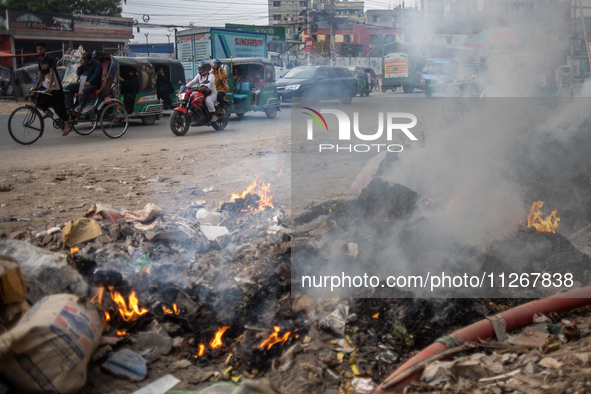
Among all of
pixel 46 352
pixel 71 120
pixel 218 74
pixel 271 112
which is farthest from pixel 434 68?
pixel 46 352

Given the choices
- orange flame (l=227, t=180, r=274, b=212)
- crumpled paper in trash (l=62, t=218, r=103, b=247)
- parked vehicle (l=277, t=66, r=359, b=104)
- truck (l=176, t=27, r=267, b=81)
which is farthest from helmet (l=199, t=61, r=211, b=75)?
crumpled paper in trash (l=62, t=218, r=103, b=247)

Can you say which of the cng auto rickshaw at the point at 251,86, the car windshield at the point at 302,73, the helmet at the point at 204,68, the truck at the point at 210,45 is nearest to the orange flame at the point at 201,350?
the helmet at the point at 204,68

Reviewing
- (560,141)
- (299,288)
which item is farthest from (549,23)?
(299,288)

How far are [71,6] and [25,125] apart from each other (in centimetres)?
2976

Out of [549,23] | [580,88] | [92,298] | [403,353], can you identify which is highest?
[549,23]

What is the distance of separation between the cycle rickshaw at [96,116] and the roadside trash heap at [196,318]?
500 cm

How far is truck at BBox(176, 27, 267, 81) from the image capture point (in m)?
16.5

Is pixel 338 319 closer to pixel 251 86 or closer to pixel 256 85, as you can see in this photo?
pixel 251 86

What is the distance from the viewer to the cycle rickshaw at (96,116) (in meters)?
7.92

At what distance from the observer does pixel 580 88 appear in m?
8.85

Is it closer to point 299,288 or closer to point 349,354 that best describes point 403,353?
point 349,354

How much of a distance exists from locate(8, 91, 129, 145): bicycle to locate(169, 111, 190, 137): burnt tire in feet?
3.41

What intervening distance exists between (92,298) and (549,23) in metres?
7.81

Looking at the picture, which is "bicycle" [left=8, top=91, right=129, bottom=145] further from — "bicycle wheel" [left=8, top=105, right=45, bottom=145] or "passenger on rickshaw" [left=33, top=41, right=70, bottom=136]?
"passenger on rickshaw" [left=33, top=41, right=70, bottom=136]
